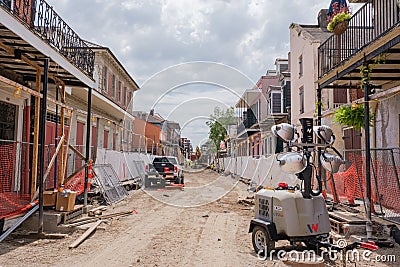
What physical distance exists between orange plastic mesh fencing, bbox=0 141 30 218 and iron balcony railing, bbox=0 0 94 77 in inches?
107

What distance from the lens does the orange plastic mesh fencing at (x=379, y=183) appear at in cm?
827

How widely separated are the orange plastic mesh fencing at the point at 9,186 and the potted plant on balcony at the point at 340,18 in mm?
9875

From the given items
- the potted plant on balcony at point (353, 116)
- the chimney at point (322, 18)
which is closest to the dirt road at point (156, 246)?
the potted plant on balcony at point (353, 116)

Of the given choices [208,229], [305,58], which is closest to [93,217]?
[208,229]

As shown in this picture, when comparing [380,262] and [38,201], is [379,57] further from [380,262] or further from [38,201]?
Result: [38,201]

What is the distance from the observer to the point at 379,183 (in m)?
8.89

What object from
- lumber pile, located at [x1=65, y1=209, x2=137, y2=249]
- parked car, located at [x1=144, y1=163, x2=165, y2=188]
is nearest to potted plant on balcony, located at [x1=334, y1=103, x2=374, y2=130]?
lumber pile, located at [x1=65, y1=209, x2=137, y2=249]

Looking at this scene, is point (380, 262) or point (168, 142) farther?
point (168, 142)

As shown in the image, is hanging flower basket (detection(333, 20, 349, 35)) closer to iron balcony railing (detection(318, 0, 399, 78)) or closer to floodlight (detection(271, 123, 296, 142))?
iron balcony railing (detection(318, 0, 399, 78))

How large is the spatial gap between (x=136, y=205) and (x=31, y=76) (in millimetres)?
5971

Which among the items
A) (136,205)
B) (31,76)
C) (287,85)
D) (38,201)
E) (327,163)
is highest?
(287,85)

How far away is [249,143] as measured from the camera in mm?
38625

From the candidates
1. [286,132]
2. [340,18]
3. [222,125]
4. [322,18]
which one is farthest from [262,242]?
[222,125]

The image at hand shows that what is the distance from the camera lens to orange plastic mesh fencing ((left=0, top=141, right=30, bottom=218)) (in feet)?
26.4
